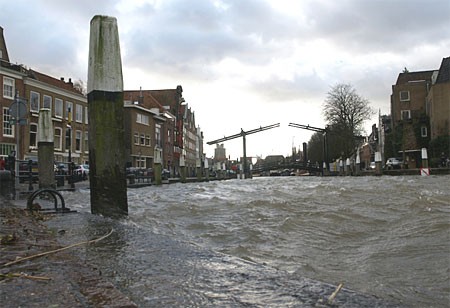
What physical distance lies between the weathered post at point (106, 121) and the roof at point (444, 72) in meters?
47.3

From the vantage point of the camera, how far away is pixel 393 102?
56.3 meters

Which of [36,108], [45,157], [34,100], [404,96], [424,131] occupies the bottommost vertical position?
[45,157]

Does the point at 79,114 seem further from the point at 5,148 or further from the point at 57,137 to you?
the point at 5,148

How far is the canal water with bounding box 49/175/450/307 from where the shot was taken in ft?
6.68

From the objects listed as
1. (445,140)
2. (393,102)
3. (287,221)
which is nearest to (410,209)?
(287,221)

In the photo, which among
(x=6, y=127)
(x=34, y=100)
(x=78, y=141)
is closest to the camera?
(x=6, y=127)

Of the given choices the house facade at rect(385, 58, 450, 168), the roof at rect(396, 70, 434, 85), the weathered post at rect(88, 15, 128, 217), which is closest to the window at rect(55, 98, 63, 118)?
the weathered post at rect(88, 15, 128, 217)

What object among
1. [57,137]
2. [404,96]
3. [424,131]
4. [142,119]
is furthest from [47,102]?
[404,96]

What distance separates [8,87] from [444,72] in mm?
43554

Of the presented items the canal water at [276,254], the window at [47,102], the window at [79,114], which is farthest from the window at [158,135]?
the canal water at [276,254]

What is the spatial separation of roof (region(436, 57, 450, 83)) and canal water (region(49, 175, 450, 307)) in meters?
42.9

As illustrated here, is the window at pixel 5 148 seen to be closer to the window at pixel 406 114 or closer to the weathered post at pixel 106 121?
the weathered post at pixel 106 121

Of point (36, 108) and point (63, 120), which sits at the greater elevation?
point (36, 108)

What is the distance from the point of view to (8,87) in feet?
107
